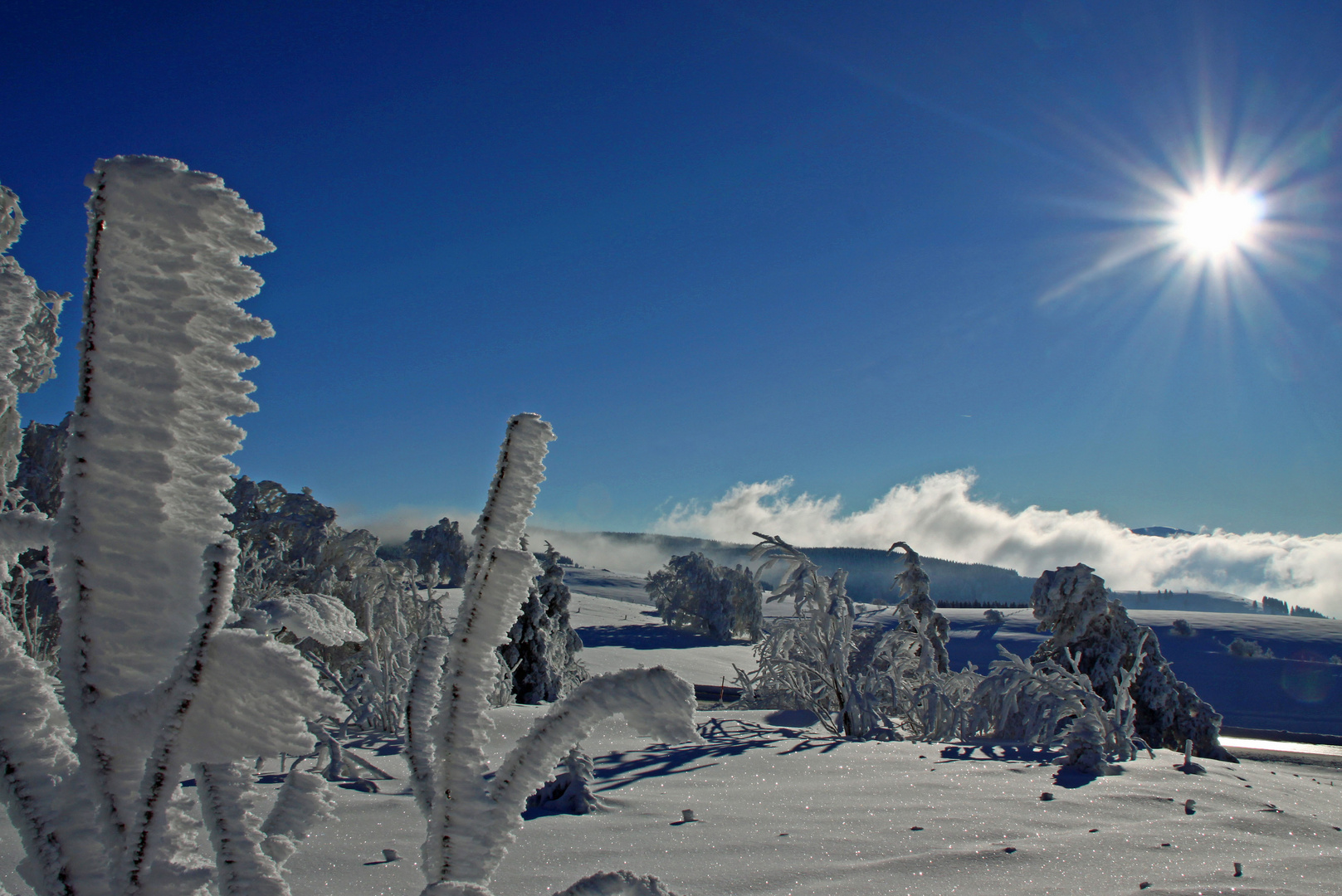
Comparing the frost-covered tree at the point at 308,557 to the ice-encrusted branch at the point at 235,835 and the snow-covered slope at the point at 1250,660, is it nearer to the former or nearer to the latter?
the ice-encrusted branch at the point at 235,835

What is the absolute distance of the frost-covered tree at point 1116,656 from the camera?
40.5ft

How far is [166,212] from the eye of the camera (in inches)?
31.4

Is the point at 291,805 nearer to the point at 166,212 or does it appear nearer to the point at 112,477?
the point at 112,477

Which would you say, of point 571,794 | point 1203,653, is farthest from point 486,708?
point 1203,653

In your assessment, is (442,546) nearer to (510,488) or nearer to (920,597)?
(920,597)

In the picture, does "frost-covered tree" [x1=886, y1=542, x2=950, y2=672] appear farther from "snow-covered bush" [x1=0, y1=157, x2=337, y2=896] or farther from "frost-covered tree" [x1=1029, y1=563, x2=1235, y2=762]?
"snow-covered bush" [x1=0, y1=157, x2=337, y2=896]

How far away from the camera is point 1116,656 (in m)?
12.3

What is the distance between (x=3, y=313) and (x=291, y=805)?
74cm

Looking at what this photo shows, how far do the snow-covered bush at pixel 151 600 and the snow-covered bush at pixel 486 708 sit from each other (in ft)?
0.65

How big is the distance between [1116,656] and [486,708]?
46.4ft

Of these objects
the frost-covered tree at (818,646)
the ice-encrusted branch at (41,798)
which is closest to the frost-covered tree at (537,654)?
the frost-covered tree at (818,646)

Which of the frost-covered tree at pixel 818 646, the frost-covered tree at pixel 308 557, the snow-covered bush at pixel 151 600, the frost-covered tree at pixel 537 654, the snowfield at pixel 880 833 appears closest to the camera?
the snow-covered bush at pixel 151 600

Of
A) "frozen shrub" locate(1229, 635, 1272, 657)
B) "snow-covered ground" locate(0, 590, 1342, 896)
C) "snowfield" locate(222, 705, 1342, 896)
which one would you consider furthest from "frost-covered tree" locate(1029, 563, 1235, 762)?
"frozen shrub" locate(1229, 635, 1272, 657)

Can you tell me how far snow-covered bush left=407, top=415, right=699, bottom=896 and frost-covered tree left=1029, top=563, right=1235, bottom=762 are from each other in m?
13.3
